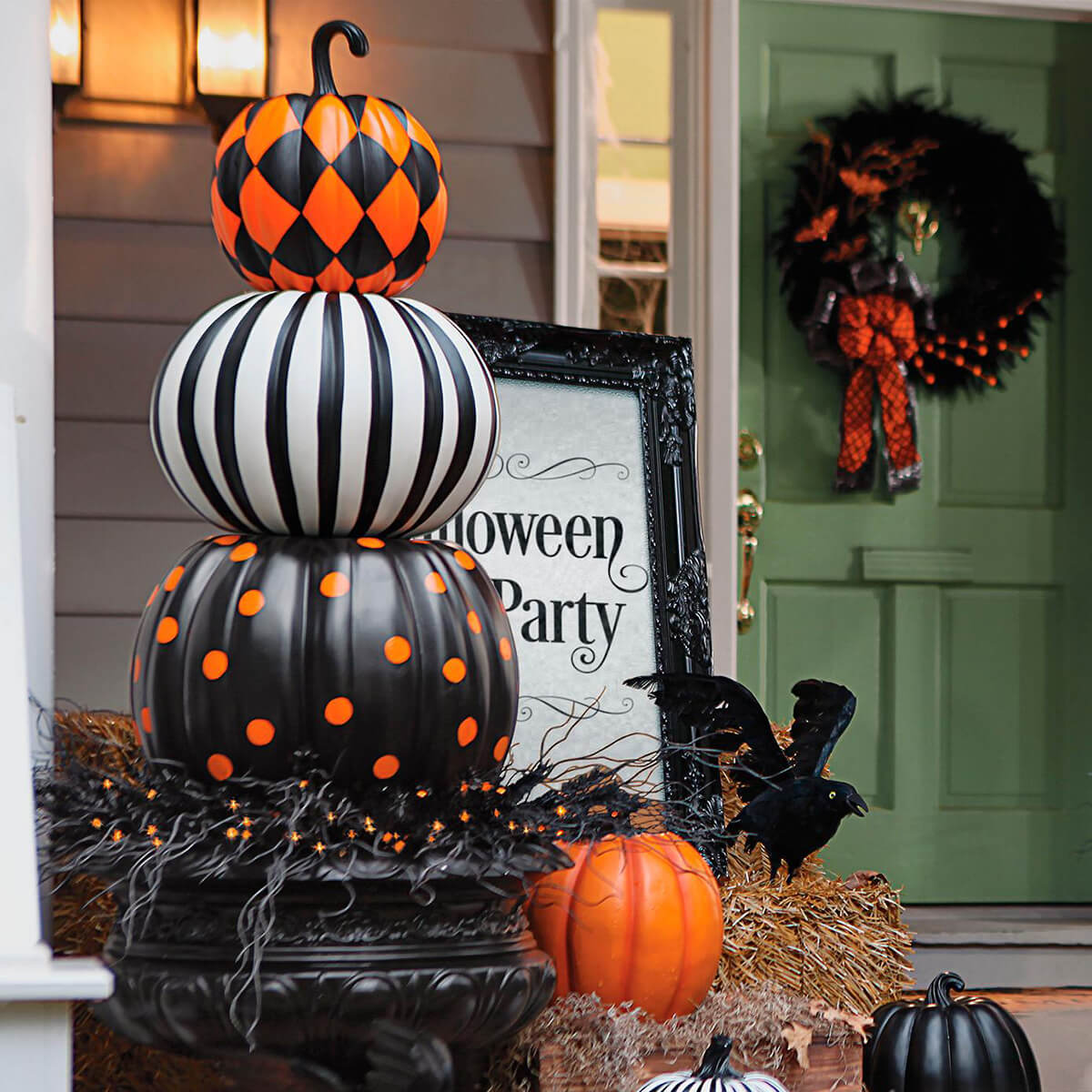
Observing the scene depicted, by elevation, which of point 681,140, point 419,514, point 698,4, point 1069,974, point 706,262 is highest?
point 698,4

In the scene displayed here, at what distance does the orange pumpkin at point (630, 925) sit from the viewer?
4.40ft

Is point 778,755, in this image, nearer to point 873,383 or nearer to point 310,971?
point 310,971

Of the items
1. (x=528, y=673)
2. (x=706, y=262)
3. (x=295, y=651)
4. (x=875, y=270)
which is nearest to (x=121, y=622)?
(x=528, y=673)

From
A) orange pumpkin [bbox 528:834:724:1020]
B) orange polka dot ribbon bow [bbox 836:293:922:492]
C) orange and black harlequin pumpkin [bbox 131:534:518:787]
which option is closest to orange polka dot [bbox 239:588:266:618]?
orange and black harlequin pumpkin [bbox 131:534:518:787]

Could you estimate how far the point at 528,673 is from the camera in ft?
5.80

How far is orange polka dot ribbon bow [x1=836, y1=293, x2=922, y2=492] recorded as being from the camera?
2.98 m

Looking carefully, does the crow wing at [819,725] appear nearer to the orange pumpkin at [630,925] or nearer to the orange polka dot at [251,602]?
the orange pumpkin at [630,925]

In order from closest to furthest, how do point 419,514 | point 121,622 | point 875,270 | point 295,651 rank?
point 295,651
point 419,514
point 121,622
point 875,270

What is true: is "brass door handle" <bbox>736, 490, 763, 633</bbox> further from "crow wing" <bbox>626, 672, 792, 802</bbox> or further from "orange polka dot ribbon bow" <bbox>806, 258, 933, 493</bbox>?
"crow wing" <bbox>626, 672, 792, 802</bbox>

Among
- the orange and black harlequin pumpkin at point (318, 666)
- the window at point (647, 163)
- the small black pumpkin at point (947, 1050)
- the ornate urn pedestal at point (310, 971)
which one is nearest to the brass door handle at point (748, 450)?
the window at point (647, 163)

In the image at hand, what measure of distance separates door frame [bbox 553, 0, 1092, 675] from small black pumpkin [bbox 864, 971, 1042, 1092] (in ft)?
3.99

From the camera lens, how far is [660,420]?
6.25ft

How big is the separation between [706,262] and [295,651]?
1844 millimetres

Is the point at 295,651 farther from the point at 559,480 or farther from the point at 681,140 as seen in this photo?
the point at 681,140
